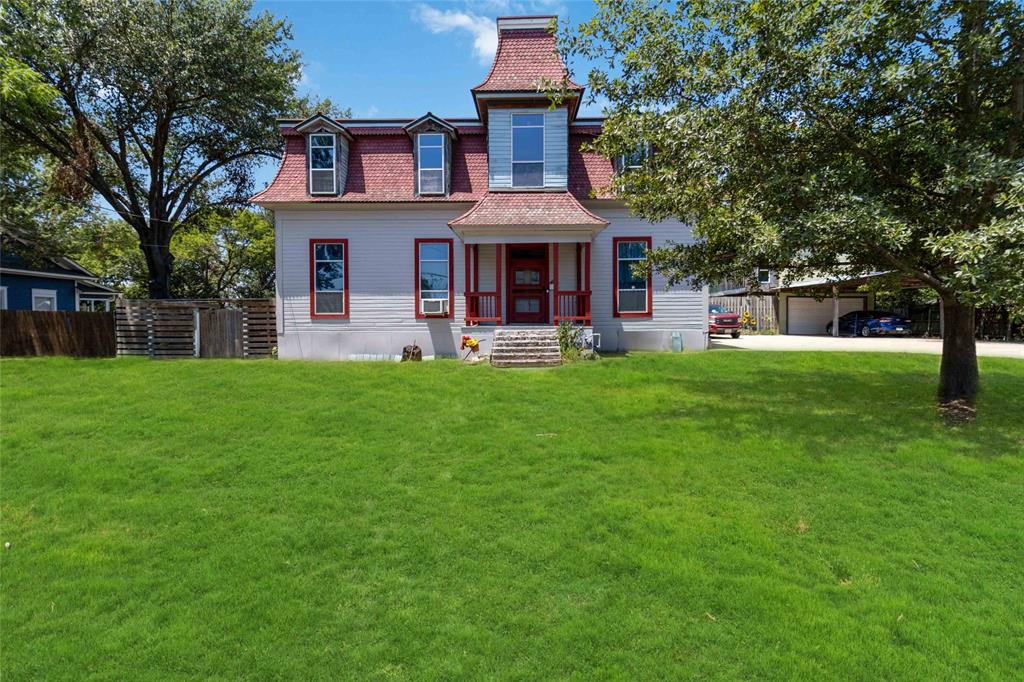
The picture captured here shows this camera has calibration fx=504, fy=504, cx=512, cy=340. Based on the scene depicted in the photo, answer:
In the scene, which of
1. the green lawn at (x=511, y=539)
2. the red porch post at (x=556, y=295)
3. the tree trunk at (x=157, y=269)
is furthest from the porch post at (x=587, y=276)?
the tree trunk at (x=157, y=269)

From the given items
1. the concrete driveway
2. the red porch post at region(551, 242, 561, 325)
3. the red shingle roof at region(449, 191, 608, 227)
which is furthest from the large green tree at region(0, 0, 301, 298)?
the concrete driveway

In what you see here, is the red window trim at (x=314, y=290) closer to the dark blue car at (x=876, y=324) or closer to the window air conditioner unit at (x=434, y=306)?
the window air conditioner unit at (x=434, y=306)

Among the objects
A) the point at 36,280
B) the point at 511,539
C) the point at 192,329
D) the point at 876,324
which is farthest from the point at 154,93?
the point at 876,324

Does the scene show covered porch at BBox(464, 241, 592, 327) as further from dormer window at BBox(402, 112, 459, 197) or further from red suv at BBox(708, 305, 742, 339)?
red suv at BBox(708, 305, 742, 339)

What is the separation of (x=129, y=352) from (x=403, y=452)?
42.2 ft

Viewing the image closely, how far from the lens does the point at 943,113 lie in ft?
23.4

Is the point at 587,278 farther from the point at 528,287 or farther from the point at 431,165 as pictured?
the point at 431,165

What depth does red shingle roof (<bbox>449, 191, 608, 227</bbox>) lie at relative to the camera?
1287 cm

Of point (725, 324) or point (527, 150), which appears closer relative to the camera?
point (527, 150)

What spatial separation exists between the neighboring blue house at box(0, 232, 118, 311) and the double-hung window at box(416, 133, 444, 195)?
48.7ft

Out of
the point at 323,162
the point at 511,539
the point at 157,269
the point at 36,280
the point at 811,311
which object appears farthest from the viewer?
the point at 811,311

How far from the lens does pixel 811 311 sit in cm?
2797

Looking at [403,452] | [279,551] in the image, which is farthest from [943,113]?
[279,551]

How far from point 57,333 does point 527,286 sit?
1322cm
